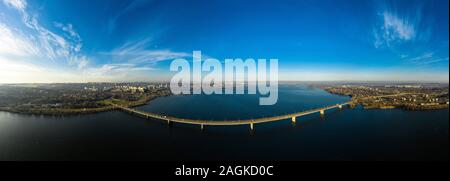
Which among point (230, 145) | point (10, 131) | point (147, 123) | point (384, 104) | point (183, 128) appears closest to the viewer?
point (230, 145)

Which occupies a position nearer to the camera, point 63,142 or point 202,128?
point 63,142

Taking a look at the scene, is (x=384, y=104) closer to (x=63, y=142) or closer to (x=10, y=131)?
(x=63, y=142)
